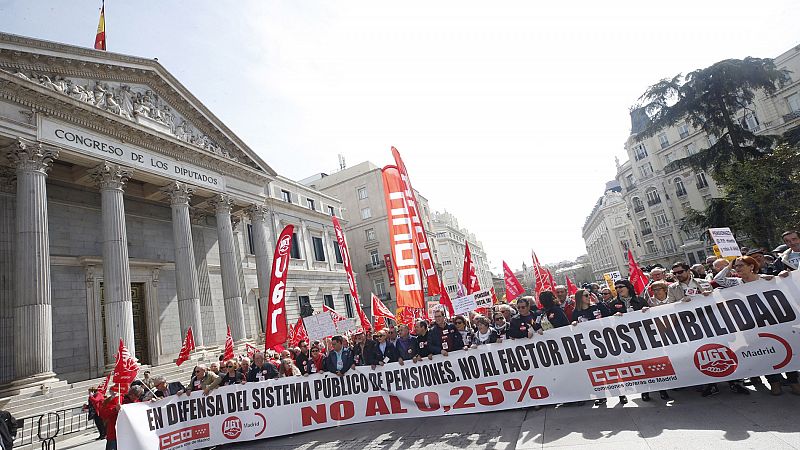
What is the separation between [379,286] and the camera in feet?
149

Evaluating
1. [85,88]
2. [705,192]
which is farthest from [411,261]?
[705,192]

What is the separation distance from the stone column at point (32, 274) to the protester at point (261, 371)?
7.68 meters

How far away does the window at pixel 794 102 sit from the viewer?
35375mm

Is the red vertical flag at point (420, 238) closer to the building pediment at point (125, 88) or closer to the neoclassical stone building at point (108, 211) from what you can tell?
the neoclassical stone building at point (108, 211)

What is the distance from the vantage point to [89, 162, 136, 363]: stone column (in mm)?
13492

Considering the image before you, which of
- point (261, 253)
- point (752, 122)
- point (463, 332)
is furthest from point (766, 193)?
point (752, 122)

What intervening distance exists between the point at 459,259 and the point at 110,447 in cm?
7385

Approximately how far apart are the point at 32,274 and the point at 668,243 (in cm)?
6066

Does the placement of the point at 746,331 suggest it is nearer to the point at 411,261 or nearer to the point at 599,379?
the point at 599,379

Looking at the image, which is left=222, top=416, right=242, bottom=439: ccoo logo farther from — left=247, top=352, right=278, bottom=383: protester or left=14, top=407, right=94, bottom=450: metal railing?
left=14, top=407, right=94, bottom=450: metal railing

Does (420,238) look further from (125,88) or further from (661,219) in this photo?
Result: (661,219)

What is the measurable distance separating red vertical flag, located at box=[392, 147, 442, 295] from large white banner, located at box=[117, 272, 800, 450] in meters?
2.10

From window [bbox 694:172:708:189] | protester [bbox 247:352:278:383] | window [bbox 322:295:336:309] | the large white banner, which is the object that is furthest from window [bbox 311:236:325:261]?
window [bbox 694:172:708:189]

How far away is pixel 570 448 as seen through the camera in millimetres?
4469
